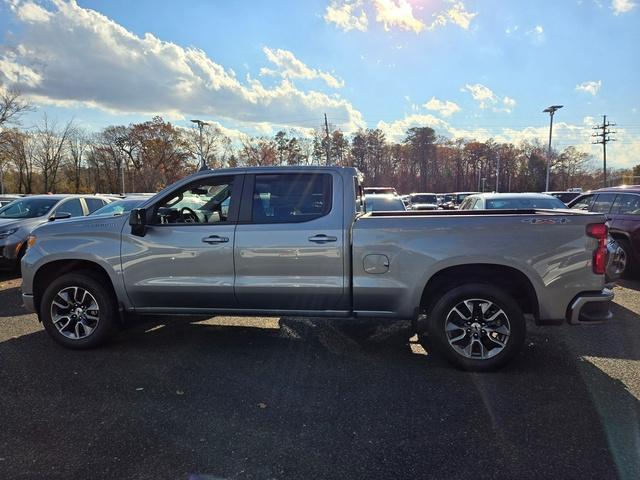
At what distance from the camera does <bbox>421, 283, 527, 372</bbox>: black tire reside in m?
4.18

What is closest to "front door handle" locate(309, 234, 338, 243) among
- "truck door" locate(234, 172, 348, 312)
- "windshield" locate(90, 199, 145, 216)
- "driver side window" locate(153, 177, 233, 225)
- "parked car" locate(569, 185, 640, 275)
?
"truck door" locate(234, 172, 348, 312)

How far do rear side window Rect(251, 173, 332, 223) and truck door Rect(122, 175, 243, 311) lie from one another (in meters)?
0.24

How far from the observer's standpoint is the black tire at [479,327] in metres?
4.18

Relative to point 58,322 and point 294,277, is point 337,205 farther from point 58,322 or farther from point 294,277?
point 58,322

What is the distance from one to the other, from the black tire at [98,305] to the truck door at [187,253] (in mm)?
289

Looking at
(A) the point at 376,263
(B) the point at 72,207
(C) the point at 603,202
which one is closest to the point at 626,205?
(C) the point at 603,202

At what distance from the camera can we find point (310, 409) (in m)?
3.61

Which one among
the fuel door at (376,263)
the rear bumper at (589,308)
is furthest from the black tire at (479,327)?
the fuel door at (376,263)

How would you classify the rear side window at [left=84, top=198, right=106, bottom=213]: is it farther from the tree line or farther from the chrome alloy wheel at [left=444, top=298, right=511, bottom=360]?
the tree line

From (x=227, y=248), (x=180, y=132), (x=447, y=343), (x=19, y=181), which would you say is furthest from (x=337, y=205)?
(x=19, y=181)

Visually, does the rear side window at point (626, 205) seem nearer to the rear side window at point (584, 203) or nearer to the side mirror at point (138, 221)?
the rear side window at point (584, 203)

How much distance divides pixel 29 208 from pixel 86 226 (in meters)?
6.64

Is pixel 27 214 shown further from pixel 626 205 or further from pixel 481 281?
pixel 626 205

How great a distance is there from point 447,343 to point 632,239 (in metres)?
6.31
